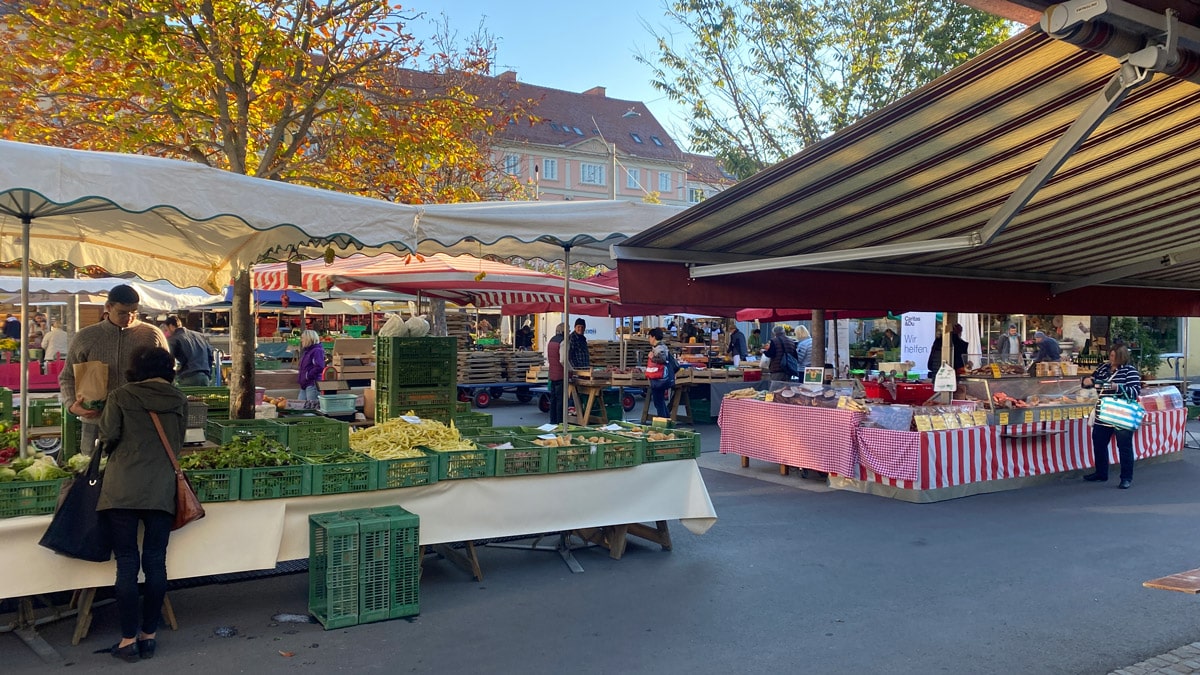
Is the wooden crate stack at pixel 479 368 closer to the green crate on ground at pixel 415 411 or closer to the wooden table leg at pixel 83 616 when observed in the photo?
the green crate on ground at pixel 415 411

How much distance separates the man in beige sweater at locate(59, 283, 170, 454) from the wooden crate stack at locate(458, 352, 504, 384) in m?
13.0

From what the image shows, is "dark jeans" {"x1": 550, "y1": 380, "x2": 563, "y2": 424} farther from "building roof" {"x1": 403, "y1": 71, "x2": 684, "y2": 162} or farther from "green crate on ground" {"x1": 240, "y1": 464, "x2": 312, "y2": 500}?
"building roof" {"x1": 403, "y1": 71, "x2": 684, "y2": 162}

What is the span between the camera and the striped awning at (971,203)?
4164 millimetres

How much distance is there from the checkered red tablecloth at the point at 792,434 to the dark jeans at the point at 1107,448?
306 cm

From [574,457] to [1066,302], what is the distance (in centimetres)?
462

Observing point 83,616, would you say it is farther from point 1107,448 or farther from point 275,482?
point 1107,448

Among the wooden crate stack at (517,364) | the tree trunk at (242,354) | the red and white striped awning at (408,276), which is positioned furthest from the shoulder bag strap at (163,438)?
the wooden crate stack at (517,364)

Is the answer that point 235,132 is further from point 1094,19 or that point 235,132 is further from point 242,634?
point 1094,19

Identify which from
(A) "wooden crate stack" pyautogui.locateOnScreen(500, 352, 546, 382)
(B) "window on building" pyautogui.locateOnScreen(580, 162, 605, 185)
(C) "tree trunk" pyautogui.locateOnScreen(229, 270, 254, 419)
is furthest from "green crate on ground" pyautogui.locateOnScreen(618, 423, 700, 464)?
(B) "window on building" pyautogui.locateOnScreen(580, 162, 605, 185)

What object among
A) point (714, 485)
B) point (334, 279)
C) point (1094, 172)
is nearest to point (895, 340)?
point (714, 485)

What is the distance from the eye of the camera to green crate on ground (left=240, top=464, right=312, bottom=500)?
5.24 meters

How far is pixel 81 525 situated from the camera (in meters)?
4.65

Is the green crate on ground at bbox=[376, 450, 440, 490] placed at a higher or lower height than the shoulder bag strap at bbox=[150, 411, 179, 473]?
lower

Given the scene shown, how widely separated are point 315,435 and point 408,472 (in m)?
1.36
